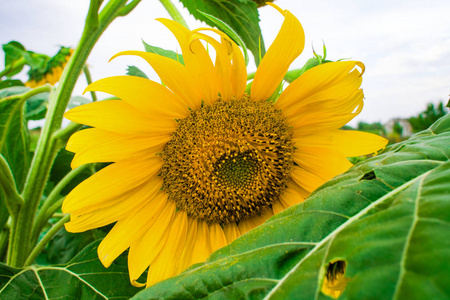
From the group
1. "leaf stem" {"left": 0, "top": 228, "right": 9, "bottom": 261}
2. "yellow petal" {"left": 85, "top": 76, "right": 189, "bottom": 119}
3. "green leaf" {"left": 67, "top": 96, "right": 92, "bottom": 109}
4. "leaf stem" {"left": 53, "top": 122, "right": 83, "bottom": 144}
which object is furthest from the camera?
"green leaf" {"left": 67, "top": 96, "right": 92, "bottom": 109}

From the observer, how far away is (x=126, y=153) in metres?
0.67

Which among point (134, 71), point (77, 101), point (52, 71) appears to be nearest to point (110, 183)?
point (134, 71)

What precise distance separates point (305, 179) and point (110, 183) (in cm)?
38

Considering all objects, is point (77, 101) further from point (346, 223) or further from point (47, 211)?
point (346, 223)

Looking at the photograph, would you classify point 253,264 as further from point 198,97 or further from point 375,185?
point 198,97

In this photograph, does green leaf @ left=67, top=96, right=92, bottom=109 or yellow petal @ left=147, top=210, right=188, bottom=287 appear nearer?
yellow petal @ left=147, top=210, right=188, bottom=287

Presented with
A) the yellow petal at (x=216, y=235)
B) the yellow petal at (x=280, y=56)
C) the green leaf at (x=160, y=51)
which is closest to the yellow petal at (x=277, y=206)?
the yellow petal at (x=216, y=235)

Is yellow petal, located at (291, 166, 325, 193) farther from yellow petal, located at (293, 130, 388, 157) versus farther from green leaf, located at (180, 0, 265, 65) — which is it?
green leaf, located at (180, 0, 265, 65)

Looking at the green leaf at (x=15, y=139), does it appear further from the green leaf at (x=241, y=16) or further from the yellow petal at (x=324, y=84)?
the yellow petal at (x=324, y=84)

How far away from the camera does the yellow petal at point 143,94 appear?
63 cm

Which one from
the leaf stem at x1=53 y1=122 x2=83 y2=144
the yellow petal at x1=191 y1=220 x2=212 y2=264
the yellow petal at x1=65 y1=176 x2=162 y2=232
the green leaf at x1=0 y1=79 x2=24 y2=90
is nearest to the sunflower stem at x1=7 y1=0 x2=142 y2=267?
the leaf stem at x1=53 y1=122 x2=83 y2=144

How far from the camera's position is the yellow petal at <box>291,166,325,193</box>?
29.4 inches

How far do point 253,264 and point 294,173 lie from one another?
448 millimetres

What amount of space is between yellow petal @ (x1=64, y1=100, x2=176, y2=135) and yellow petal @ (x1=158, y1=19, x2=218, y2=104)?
0.39 ft
